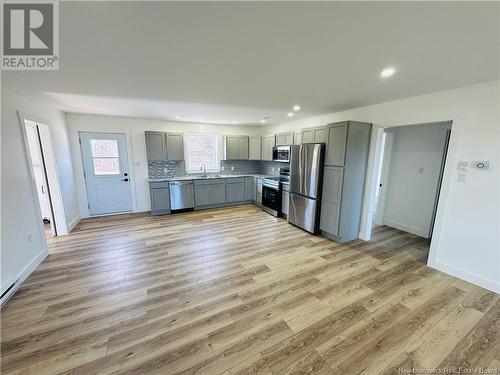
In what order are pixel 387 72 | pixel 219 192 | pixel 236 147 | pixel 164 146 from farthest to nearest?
pixel 236 147 < pixel 219 192 < pixel 164 146 < pixel 387 72

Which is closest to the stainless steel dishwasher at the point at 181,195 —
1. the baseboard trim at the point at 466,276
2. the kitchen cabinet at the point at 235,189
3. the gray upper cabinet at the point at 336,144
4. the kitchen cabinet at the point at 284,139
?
the kitchen cabinet at the point at 235,189

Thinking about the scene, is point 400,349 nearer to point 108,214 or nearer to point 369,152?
point 369,152

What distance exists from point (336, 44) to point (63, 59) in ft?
8.48

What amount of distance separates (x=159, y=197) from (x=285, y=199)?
323 cm

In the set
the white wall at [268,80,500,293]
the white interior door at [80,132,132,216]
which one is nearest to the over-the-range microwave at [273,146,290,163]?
the white wall at [268,80,500,293]

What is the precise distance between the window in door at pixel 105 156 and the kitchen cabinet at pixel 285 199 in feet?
14.1

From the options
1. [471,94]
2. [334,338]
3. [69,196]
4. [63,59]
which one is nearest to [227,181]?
[69,196]

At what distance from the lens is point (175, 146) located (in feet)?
17.6

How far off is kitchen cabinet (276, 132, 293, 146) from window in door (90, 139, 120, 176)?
4223mm

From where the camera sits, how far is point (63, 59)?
1912mm

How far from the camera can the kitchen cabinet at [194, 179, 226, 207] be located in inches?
215

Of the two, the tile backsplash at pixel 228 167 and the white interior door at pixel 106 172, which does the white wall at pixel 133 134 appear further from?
the tile backsplash at pixel 228 167

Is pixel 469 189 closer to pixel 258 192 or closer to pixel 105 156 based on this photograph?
A: pixel 258 192

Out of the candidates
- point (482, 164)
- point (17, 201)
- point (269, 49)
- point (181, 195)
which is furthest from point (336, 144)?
point (17, 201)
